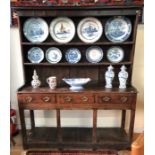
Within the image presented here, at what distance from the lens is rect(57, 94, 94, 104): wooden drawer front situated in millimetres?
2111

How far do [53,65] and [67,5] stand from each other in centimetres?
71

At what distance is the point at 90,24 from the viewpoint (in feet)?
7.55

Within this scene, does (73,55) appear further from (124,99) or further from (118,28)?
(124,99)

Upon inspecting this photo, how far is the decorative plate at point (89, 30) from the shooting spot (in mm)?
2295

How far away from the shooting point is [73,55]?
238 centimetres

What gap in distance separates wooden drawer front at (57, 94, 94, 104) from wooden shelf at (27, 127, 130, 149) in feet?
1.64

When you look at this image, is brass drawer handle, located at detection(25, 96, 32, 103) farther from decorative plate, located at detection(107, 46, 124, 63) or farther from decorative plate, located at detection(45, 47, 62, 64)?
decorative plate, located at detection(107, 46, 124, 63)

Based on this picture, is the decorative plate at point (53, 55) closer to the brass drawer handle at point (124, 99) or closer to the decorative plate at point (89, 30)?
the decorative plate at point (89, 30)

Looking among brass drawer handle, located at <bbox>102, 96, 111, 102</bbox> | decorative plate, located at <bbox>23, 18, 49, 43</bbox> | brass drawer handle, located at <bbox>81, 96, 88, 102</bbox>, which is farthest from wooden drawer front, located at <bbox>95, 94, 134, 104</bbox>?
decorative plate, located at <bbox>23, 18, 49, 43</bbox>

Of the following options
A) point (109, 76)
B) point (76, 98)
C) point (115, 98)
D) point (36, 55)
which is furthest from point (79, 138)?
point (36, 55)

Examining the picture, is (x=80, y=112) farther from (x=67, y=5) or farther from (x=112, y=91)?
(x=67, y=5)

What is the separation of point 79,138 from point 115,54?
110 cm

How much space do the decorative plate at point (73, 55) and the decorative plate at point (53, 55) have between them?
0.36 feet
